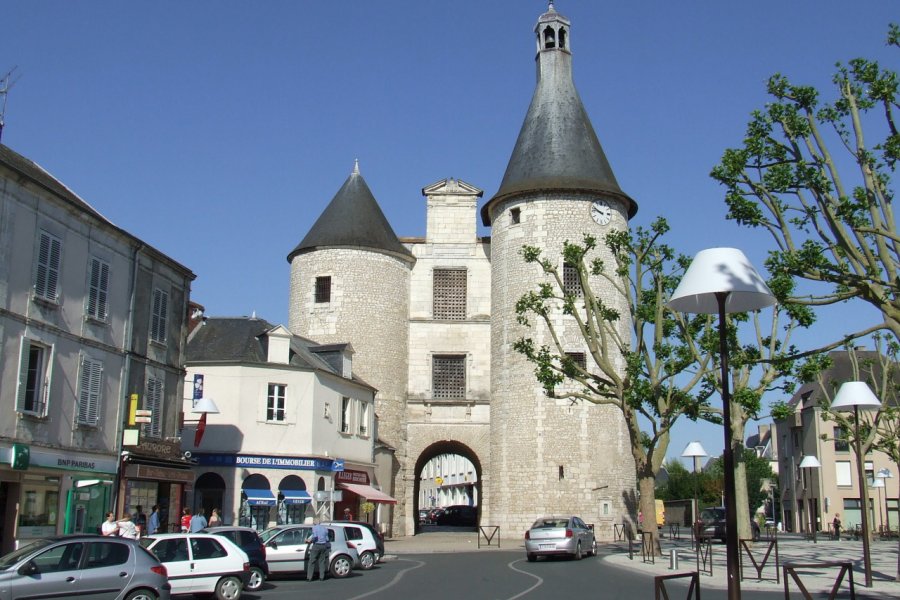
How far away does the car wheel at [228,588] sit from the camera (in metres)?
14.4

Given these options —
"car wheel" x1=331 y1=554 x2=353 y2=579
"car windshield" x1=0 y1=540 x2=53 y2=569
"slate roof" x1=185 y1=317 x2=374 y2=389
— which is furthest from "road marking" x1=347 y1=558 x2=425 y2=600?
"slate roof" x1=185 y1=317 x2=374 y2=389

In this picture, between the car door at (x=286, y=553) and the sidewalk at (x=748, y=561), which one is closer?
the sidewalk at (x=748, y=561)

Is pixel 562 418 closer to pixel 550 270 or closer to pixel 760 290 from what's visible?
pixel 550 270

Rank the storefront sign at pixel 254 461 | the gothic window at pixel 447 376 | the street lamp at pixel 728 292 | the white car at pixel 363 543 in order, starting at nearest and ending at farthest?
1. the street lamp at pixel 728 292
2. the white car at pixel 363 543
3. the storefront sign at pixel 254 461
4. the gothic window at pixel 447 376

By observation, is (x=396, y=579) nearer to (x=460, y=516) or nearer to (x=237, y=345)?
(x=237, y=345)

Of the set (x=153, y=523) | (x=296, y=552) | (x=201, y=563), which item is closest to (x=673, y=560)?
(x=296, y=552)

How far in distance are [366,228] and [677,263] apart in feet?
58.2

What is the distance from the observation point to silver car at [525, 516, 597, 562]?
23.1 metres

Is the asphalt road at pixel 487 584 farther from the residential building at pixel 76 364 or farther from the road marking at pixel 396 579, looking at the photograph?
the residential building at pixel 76 364

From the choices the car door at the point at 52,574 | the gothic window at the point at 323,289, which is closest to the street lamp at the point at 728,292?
the car door at the point at 52,574

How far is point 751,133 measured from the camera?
16734 millimetres

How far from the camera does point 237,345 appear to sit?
3055cm

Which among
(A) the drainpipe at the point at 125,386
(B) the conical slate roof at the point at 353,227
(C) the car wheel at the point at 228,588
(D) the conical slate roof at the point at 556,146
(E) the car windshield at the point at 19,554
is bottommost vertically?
(C) the car wheel at the point at 228,588

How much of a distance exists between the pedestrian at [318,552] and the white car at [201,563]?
402 centimetres
